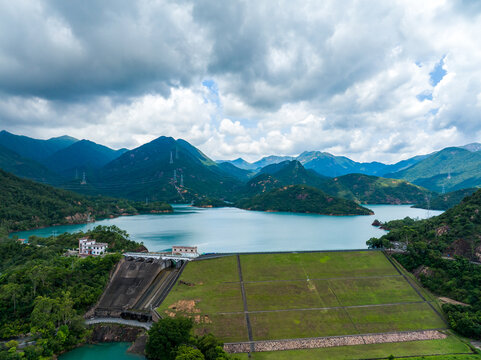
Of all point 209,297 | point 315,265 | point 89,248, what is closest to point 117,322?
point 209,297

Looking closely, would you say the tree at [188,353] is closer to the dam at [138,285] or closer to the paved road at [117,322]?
the paved road at [117,322]

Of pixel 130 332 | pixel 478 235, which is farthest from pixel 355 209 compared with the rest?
pixel 130 332

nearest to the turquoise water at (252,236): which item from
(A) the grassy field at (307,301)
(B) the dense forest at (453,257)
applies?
(B) the dense forest at (453,257)

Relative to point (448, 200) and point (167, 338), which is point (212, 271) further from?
point (448, 200)

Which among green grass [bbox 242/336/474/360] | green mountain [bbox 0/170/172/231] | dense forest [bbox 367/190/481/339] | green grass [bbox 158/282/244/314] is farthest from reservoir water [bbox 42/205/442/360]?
green grass [bbox 242/336/474/360]

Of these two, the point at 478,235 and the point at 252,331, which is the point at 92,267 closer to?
the point at 252,331
